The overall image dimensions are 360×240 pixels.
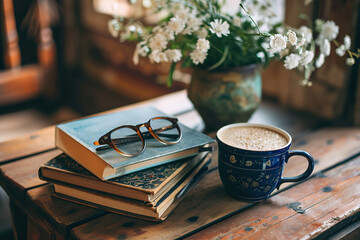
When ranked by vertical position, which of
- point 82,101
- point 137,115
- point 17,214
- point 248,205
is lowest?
point 82,101

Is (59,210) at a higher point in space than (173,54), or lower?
lower

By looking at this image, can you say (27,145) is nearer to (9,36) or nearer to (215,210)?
(215,210)

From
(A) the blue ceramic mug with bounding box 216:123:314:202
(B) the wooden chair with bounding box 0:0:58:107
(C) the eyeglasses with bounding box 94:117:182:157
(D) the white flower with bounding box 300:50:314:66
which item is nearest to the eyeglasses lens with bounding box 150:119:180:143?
(C) the eyeglasses with bounding box 94:117:182:157

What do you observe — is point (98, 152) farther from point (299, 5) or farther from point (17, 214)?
point (299, 5)

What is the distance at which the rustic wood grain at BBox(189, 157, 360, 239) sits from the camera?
75 cm

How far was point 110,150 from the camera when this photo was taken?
31.6 inches

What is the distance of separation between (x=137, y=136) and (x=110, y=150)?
8cm

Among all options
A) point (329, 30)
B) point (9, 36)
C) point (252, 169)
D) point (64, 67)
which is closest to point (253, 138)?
point (252, 169)

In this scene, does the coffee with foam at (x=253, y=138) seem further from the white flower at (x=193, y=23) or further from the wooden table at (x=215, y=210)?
the white flower at (x=193, y=23)

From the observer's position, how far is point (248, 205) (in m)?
0.83

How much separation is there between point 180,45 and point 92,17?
76.9 inches

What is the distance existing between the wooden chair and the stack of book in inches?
79.6

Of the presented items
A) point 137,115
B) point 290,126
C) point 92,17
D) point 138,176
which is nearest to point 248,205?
point 138,176

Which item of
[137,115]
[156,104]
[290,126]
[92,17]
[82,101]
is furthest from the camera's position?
[82,101]
